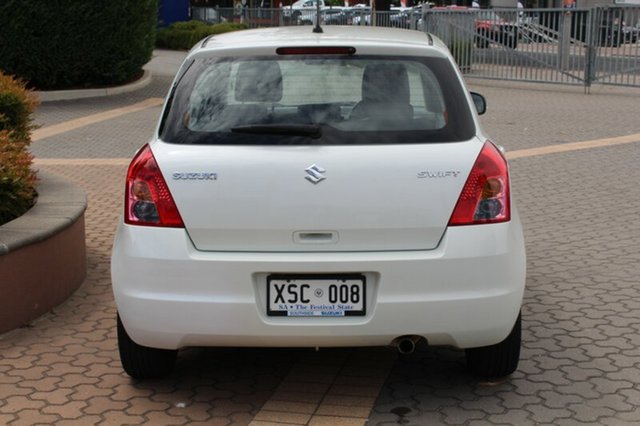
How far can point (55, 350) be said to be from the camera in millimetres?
5480

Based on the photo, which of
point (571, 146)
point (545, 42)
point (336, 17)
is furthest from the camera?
point (336, 17)

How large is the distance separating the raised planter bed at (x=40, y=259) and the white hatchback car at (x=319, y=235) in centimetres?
136

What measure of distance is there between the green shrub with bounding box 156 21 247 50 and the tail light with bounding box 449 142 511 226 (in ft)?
85.7

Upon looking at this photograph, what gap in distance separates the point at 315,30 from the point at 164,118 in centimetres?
97

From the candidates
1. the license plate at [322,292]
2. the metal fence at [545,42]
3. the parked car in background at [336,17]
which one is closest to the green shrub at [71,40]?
the metal fence at [545,42]

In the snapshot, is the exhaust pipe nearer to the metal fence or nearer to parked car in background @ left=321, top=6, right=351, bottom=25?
the metal fence

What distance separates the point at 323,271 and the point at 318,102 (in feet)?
2.56

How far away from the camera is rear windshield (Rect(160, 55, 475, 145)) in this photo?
4.47m

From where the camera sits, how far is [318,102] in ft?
15.1

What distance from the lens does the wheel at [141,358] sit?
4.82m

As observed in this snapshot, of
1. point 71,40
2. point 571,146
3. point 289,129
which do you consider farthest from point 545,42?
point 289,129

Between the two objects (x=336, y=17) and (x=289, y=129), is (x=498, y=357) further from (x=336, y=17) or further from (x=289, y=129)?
(x=336, y=17)

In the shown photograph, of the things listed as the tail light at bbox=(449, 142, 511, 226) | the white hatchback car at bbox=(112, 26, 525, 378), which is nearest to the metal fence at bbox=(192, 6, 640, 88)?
the tail light at bbox=(449, 142, 511, 226)

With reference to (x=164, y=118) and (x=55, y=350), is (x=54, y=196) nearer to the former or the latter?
(x=55, y=350)
